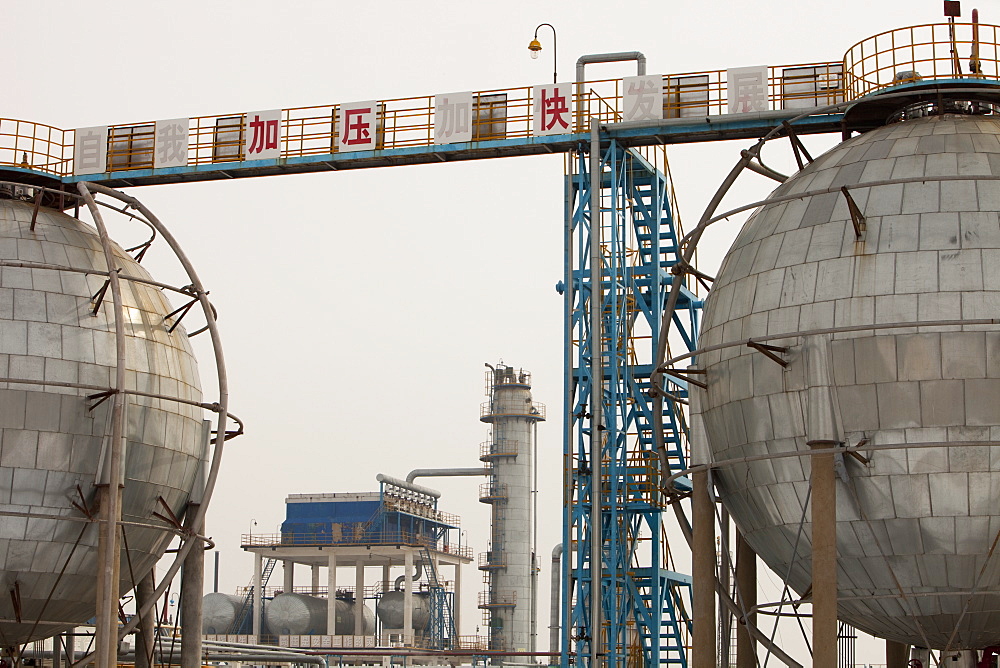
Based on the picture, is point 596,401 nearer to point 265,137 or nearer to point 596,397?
point 596,397

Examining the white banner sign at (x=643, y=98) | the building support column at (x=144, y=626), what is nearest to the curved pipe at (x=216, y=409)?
the building support column at (x=144, y=626)

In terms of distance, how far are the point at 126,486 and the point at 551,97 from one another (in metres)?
14.2

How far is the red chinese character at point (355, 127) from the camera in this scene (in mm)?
33750

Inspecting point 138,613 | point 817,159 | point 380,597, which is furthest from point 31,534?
point 380,597

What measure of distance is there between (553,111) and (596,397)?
6.87m

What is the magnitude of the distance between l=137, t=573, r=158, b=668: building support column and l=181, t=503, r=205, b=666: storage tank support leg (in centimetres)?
61

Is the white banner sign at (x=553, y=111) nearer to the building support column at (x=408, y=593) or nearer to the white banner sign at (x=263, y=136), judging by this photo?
the white banner sign at (x=263, y=136)

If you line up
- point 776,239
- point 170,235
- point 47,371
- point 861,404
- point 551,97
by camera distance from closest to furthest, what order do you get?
1. point 861,404
2. point 776,239
3. point 47,371
4. point 170,235
5. point 551,97

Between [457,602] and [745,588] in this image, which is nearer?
[745,588]

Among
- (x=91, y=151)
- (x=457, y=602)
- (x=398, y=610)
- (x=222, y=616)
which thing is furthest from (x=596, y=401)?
(x=457, y=602)

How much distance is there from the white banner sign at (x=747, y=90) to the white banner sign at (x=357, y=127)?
8.58 m

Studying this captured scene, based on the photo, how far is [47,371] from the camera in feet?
76.0

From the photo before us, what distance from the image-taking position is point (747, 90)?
3130 centimetres

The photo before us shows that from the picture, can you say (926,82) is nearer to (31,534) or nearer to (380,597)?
(31,534)
